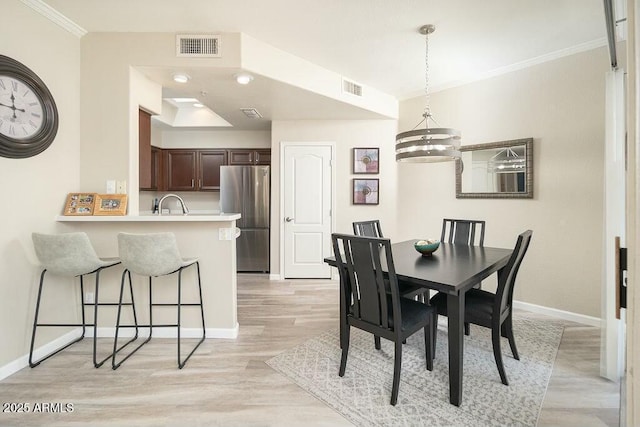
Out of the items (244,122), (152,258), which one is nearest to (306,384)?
(152,258)

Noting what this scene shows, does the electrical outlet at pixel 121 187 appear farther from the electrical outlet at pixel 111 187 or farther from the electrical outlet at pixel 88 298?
the electrical outlet at pixel 88 298

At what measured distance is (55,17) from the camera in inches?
92.0

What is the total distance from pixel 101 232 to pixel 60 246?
47 cm

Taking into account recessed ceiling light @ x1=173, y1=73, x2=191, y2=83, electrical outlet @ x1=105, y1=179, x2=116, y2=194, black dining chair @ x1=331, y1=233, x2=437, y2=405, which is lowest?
black dining chair @ x1=331, y1=233, x2=437, y2=405

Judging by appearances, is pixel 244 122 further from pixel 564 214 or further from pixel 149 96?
pixel 564 214

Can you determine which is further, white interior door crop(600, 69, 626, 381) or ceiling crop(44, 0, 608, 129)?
ceiling crop(44, 0, 608, 129)

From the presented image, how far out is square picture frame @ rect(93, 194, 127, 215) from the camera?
8.17 feet

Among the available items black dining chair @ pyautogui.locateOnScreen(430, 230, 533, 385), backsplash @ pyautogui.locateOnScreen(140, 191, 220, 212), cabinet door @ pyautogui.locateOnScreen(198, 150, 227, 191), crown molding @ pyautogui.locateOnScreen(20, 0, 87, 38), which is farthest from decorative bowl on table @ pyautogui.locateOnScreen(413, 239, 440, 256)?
backsplash @ pyautogui.locateOnScreen(140, 191, 220, 212)

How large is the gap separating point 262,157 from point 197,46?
2.62m

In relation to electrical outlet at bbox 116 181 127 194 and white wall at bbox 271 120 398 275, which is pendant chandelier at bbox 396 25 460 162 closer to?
white wall at bbox 271 120 398 275

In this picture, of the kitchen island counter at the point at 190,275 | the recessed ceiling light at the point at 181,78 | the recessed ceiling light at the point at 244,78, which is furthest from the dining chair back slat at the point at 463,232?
the recessed ceiling light at the point at 181,78

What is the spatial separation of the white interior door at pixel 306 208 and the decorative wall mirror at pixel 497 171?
182 cm

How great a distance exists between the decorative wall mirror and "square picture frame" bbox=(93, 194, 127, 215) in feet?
12.0

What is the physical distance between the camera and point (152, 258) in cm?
212
